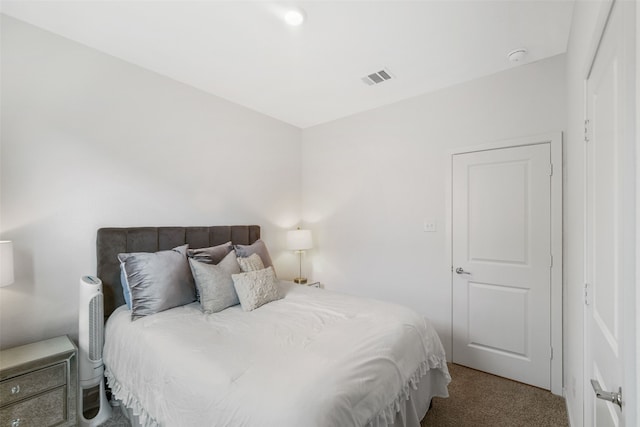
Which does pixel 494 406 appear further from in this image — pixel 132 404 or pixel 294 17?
pixel 294 17

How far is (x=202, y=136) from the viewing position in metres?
2.97

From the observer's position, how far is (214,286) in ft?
7.21

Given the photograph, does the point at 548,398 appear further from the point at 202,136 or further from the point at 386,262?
the point at 202,136

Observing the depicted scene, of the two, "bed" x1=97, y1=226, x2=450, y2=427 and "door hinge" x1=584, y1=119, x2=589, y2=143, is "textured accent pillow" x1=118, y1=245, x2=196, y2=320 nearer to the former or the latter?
"bed" x1=97, y1=226, x2=450, y2=427

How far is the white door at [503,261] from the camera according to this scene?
236 cm

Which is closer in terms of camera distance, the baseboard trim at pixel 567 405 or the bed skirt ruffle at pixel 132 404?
the bed skirt ruffle at pixel 132 404

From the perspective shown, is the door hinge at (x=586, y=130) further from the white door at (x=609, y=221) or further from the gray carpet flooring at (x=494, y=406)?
the gray carpet flooring at (x=494, y=406)

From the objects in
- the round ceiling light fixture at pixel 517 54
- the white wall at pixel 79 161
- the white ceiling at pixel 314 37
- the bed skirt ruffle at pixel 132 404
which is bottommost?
the bed skirt ruffle at pixel 132 404

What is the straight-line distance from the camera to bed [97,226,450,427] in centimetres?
114

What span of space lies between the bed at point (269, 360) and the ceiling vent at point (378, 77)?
81.0 inches

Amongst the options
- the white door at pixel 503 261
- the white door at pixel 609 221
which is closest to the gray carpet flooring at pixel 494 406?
the white door at pixel 503 261

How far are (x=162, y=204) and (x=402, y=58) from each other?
252 cm

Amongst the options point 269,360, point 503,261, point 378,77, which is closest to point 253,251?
point 269,360

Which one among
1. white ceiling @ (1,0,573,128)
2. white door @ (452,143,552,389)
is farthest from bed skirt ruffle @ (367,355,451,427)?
white ceiling @ (1,0,573,128)
